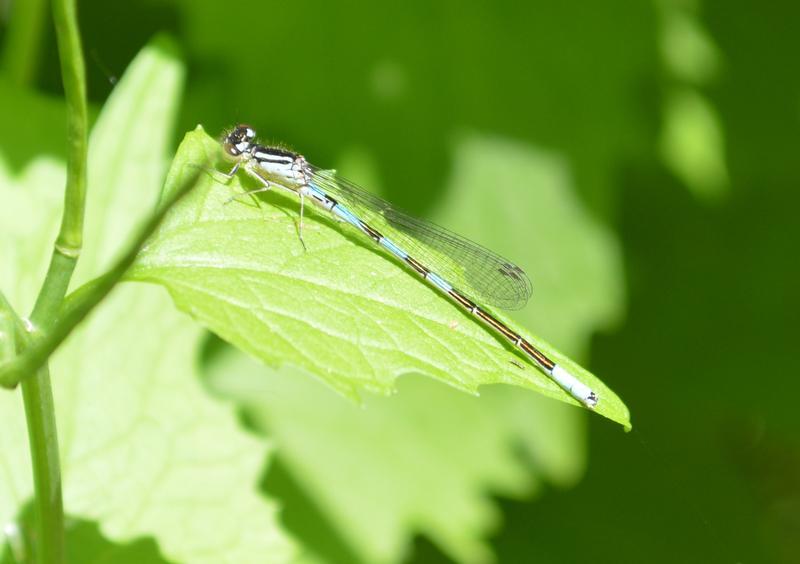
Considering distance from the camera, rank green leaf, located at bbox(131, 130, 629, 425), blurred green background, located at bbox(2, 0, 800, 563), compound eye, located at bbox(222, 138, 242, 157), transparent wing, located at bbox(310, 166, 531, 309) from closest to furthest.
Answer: green leaf, located at bbox(131, 130, 629, 425), compound eye, located at bbox(222, 138, 242, 157), transparent wing, located at bbox(310, 166, 531, 309), blurred green background, located at bbox(2, 0, 800, 563)

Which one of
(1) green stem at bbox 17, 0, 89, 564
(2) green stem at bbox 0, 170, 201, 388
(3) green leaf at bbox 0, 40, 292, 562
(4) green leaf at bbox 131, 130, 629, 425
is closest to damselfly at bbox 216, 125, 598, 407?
(4) green leaf at bbox 131, 130, 629, 425

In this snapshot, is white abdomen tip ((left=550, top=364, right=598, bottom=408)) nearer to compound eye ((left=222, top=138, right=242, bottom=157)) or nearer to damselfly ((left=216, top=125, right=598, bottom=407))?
damselfly ((left=216, top=125, right=598, bottom=407))

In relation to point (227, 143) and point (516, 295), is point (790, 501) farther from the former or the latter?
point (227, 143)

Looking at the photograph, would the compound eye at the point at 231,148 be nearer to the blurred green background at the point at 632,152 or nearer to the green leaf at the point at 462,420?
the blurred green background at the point at 632,152

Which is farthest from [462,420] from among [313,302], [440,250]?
[313,302]

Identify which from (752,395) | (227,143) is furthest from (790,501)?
(227,143)

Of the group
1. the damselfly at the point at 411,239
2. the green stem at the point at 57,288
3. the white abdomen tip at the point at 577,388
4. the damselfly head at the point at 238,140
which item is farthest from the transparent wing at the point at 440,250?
the green stem at the point at 57,288
